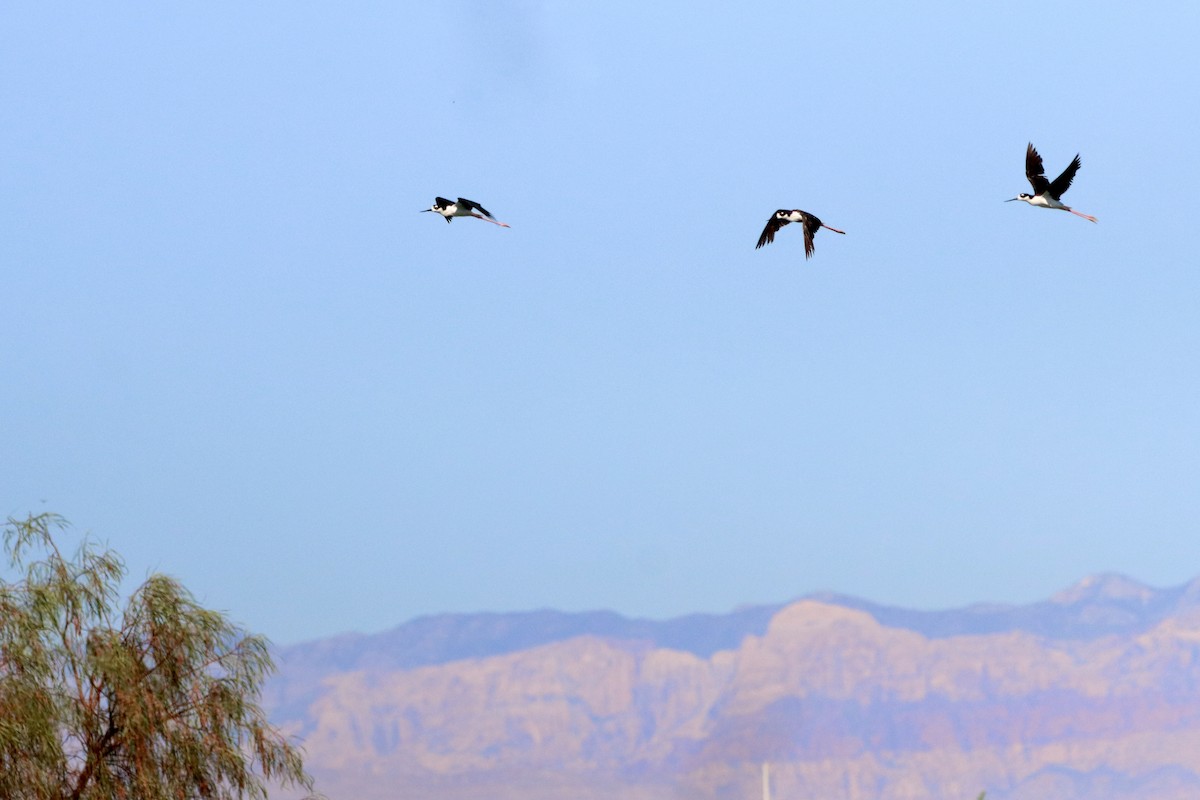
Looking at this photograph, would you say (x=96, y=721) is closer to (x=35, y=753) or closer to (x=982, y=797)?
(x=35, y=753)

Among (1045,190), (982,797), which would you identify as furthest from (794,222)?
(982,797)

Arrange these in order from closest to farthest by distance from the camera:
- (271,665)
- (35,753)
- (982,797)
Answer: (35,753), (271,665), (982,797)

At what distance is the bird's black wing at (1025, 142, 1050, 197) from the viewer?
28.7 metres

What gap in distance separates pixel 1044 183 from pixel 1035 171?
360 mm

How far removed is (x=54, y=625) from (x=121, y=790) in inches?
93.1

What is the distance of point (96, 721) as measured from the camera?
74.2ft

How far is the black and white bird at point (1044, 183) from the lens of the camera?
2838cm

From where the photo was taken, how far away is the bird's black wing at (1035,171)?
2870cm

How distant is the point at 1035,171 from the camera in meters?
28.9

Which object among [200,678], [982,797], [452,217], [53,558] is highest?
[452,217]

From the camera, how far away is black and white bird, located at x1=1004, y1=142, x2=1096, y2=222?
93.1 feet

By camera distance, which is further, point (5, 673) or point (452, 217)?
point (452, 217)

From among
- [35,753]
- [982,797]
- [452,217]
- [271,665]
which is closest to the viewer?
[35,753]

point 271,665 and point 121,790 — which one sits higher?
point 271,665
